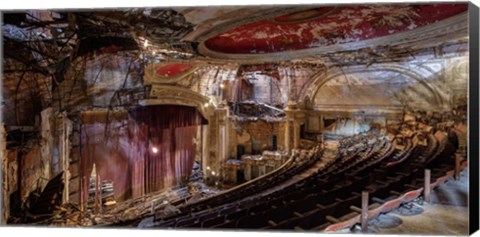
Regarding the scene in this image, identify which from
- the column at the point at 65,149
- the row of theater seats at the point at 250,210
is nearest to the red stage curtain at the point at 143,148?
the column at the point at 65,149

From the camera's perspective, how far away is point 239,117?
416 cm

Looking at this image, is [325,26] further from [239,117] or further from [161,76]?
[161,76]

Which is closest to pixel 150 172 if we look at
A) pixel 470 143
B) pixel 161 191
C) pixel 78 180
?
pixel 161 191

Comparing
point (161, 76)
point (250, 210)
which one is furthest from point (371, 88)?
point (161, 76)

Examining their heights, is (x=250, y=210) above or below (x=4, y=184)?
below

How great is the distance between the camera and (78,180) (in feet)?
14.1

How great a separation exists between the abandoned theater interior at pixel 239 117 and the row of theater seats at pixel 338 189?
1 centimetres

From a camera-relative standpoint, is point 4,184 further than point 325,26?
Yes

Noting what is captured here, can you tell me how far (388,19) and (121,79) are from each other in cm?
248

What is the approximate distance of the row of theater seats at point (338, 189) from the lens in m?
3.88

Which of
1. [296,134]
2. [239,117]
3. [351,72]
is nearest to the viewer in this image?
[351,72]

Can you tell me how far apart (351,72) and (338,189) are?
1050 mm

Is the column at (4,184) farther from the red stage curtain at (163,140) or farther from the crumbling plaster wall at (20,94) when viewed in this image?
the red stage curtain at (163,140)

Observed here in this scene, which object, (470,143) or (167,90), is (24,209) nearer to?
(167,90)
